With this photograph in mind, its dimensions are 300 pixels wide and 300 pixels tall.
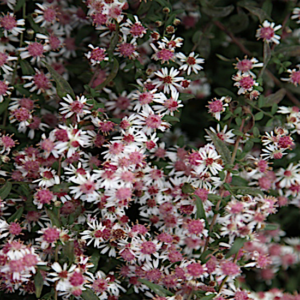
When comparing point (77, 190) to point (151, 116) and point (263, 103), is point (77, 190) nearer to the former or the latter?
point (151, 116)

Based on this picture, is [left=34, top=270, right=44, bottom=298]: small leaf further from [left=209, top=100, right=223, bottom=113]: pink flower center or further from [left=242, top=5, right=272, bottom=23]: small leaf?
[left=242, top=5, right=272, bottom=23]: small leaf

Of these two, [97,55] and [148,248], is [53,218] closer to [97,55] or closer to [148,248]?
[148,248]

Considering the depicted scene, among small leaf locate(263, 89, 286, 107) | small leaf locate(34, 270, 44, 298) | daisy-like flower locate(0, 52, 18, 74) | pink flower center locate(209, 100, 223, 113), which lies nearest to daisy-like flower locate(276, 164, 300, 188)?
small leaf locate(263, 89, 286, 107)

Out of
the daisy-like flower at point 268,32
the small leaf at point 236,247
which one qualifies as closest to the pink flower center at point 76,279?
the small leaf at point 236,247

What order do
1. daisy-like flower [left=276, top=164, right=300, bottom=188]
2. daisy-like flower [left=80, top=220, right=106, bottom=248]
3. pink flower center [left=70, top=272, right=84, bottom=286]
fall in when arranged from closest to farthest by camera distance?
pink flower center [left=70, top=272, right=84, bottom=286]
daisy-like flower [left=80, top=220, right=106, bottom=248]
daisy-like flower [left=276, top=164, right=300, bottom=188]

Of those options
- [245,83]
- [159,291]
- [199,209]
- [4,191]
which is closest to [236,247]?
[199,209]

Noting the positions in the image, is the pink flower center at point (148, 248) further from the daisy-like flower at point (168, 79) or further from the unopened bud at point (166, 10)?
the unopened bud at point (166, 10)
